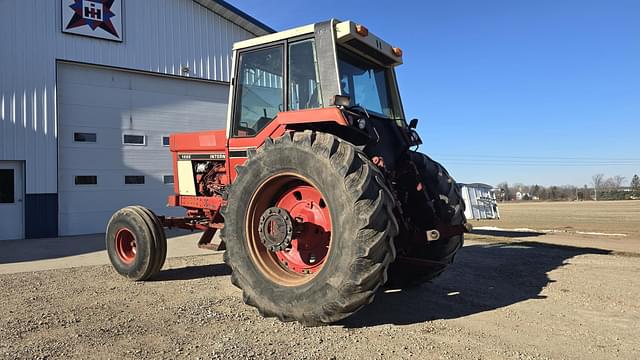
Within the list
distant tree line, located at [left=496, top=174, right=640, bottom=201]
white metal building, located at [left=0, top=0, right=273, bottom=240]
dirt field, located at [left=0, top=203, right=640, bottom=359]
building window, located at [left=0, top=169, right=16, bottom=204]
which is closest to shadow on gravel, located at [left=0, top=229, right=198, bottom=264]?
white metal building, located at [left=0, top=0, right=273, bottom=240]

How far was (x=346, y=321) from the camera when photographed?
A: 400 cm

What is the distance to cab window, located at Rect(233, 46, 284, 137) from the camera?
5.05m

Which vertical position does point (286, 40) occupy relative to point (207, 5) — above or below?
below

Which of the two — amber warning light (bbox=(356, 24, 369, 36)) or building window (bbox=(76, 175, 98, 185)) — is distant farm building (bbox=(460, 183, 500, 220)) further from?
amber warning light (bbox=(356, 24, 369, 36))

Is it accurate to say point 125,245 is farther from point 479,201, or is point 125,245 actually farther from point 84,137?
point 479,201

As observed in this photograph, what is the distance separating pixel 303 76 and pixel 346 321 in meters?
2.47

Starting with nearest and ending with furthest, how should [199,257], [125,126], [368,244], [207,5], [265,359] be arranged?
[265,359], [368,244], [199,257], [125,126], [207,5]

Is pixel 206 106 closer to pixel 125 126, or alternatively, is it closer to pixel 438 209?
pixel 125 126

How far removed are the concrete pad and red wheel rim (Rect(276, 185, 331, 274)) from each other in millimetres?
4875

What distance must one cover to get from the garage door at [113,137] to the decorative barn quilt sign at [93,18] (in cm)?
100

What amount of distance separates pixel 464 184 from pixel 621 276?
11446 millimetres

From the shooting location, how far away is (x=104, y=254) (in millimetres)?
8891

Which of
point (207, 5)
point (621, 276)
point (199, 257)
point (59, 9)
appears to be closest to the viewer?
point (621, 276)

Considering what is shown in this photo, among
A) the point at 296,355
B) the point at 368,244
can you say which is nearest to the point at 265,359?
the point at 296,355
